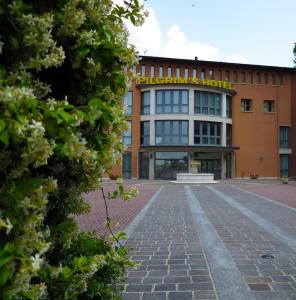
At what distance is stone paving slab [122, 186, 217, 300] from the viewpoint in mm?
4621

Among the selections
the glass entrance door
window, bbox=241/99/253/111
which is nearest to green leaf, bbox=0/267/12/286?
the glass entrance door

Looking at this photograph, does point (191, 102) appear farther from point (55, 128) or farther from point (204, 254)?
point (55, 128)

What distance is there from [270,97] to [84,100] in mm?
51456

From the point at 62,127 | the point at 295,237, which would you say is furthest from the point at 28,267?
the point at 295,237

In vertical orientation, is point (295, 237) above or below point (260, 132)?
below

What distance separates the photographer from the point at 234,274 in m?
5.38

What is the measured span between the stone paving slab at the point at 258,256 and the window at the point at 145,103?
35781mm

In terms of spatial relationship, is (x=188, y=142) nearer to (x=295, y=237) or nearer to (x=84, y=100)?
(x=295, y=237)

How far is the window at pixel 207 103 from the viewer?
45.9 meters

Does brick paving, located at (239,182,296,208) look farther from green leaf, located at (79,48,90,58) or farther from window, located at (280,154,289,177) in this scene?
window, located at (280,154,289,177)

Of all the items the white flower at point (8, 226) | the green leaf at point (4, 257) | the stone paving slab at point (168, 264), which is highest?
the white flower at point (8, 226)

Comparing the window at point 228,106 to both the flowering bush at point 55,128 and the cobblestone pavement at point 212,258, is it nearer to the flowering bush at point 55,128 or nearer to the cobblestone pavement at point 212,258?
the cobblestone pavement at point 212,258

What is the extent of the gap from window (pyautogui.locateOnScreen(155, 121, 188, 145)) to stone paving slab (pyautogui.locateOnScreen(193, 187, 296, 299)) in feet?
111

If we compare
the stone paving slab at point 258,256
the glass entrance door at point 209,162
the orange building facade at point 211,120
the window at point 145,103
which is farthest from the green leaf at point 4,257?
the window at point 145,103
